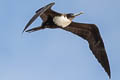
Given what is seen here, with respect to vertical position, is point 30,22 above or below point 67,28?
above

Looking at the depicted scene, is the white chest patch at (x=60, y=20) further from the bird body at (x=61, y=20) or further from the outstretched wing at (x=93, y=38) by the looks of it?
Result: the outstretched wing at (x=93, y=38)

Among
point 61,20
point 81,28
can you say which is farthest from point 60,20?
point 81,28

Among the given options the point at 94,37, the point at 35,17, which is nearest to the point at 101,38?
the point at 94,37

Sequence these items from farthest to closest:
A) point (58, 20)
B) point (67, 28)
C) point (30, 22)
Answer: point (67, 28) → point (58, 20) → point (30, 22)

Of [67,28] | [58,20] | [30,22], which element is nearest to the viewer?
[30,22]

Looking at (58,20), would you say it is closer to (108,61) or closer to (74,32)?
(74,32)

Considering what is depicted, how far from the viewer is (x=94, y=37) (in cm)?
2225

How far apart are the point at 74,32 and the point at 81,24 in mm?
590

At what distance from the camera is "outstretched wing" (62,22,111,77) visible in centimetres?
2195

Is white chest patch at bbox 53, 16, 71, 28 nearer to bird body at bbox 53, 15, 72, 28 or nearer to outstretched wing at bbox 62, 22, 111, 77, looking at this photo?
bird body at bbox 53, 15, 72, 28

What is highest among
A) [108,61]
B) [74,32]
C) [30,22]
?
[30,22]

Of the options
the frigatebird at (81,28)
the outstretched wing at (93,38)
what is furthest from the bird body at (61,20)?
the outstretched wing at (93,38)

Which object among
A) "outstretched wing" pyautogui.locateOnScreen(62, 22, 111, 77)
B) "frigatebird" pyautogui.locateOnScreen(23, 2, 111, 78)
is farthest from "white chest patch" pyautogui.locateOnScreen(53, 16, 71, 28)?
"outstretched wing" pyautogui.locateOnScreen(62, 22, 111, 77)

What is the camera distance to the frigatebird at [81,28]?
20781 mm
